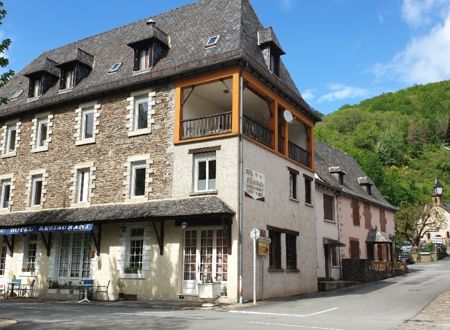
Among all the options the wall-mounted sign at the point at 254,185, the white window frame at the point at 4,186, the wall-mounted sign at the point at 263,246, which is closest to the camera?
the wall-mounted sign at the point at 263,246

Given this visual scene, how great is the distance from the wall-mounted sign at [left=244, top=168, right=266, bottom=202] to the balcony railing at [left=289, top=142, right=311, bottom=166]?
3.75 meters

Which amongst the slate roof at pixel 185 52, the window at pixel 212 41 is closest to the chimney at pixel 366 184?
the slate roof at pixel 185 52

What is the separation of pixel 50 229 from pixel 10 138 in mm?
7391

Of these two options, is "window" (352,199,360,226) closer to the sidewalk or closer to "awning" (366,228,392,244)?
"awning" (366,228,392,244)

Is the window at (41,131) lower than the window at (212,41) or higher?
lower

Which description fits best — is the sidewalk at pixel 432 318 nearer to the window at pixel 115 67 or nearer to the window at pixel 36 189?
the window at pixel 115 67

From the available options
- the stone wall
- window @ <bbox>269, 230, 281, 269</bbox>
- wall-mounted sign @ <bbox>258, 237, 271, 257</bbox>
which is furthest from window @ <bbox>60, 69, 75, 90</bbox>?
wall-mounted sign @ <bbox>258, 237, 271, 257</bbox>

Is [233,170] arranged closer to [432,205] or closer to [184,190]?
[184,190]

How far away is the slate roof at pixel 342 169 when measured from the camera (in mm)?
28636

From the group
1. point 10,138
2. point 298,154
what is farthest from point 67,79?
point 298,154

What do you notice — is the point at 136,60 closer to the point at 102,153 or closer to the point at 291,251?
the point at 102,153

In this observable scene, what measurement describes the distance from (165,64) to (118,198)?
226 inches

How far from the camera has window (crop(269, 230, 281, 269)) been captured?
19.5m

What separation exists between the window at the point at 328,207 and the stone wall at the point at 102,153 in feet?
38.1
